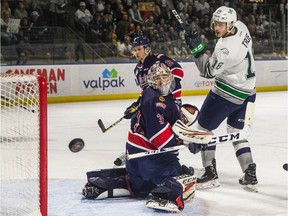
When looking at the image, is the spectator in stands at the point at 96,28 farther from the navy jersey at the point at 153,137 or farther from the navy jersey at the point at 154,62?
the navy jersey at the point at 153,137

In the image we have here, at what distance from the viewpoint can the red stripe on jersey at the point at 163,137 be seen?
3.37 metres

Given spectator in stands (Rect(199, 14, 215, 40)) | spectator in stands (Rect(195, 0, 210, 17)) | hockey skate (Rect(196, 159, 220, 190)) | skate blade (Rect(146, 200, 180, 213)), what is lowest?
skate blade (Rect(146, 200, 180, 213))

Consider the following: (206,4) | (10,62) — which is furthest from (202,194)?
(206,4)

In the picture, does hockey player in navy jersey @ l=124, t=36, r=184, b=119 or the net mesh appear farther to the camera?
hockey player in navy jersey @ l=124, t=36, r=184, b=119

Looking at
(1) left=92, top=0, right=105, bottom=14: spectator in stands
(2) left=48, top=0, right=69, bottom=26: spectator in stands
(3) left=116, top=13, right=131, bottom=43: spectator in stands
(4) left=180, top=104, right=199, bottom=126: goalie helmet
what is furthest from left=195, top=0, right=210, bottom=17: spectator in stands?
(4) left=180, top=104, right=199, bottom=126: goalie helmet

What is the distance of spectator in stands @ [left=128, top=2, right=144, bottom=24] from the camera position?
11336 mm

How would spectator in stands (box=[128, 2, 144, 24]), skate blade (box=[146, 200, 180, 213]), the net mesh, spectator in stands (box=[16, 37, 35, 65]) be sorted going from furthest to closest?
spectator in stands (box=[128, 2, 144, 24]) < spectator in stands (box=[16, 37, 35, 65]) < skate blade (box=[146, 200, 180, 213]) < the net mesh

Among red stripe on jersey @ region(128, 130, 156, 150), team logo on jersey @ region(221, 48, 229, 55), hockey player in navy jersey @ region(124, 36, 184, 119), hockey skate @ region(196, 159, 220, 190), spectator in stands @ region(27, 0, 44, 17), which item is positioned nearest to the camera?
red stripe on jersey @ region(128, 130, 156, 150)

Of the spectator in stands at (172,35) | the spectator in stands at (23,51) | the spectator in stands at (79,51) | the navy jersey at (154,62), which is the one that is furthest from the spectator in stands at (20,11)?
the navy jersey at (154,62)

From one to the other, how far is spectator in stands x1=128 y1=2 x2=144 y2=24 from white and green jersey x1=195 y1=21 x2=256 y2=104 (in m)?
7.45

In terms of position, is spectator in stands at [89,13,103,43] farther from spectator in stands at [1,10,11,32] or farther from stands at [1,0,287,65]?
spectator in stands at [1,10,11,32]

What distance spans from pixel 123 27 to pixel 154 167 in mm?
7648

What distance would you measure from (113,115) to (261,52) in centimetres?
481

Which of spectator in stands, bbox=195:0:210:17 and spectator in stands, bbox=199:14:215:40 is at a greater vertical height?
spectator in stands, bbox=195:0:210:17
